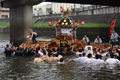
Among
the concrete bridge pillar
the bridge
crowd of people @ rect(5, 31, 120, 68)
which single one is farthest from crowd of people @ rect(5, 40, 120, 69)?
the bridge

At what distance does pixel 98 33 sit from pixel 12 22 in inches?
863

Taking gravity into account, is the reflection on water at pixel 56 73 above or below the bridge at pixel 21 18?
below

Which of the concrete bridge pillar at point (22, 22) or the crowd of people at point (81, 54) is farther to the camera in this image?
the concrete bridge pillar at point (22, 22)

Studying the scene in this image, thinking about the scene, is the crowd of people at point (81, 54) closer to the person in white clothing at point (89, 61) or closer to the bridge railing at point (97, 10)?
the person in white clothing at point (89, 61)

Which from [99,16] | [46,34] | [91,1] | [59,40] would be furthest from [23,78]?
[46,34]

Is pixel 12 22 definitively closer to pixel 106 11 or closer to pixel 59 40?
pixel 59 40

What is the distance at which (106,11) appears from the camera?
63.9m

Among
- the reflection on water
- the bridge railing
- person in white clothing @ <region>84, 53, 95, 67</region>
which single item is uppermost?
the bridge railing

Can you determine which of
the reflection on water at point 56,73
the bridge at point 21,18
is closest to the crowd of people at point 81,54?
the reflection on water at point 56,73

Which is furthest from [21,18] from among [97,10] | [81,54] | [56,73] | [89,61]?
[97,10]

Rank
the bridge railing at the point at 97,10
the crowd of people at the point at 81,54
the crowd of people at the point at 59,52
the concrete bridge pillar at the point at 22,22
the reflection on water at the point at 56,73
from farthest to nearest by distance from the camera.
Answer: the bridge railing at the point at 97,10, the concrete bridge pillar at the point at 22,22, the crowd of people at the point at 59,52, the crowd of people at the point at 81,54, the reflection on water at the point at 56,73

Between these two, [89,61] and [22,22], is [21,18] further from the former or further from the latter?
[89,61]

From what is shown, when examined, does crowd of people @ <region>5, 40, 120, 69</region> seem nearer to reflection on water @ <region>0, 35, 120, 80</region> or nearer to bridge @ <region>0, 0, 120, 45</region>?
reflection on water @ <region>0, 35, 120, 80</region>

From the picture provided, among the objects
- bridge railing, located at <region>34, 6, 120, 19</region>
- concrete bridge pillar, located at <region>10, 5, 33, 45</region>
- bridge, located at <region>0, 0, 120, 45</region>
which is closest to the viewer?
bridge, located at <region>0, 0, 120, 45</region>
